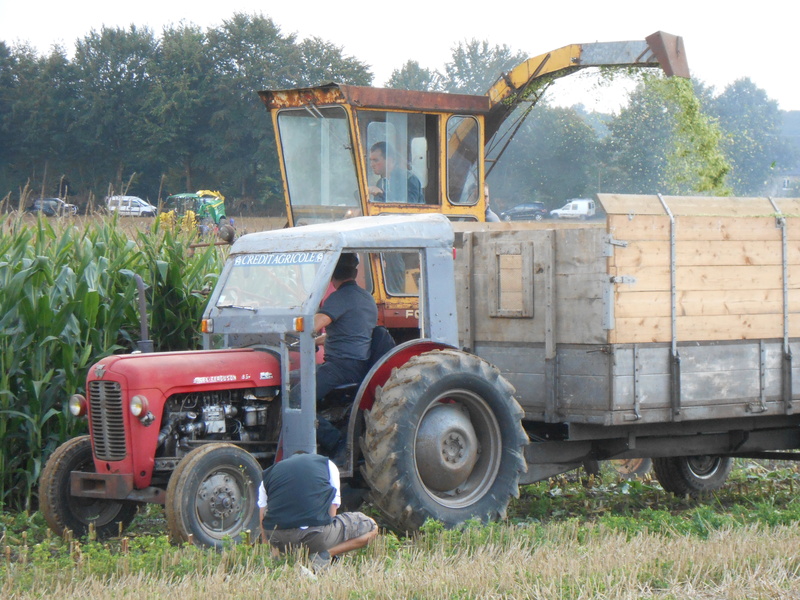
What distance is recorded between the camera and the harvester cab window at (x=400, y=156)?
402 inches

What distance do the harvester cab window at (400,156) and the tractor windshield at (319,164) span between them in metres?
0.19

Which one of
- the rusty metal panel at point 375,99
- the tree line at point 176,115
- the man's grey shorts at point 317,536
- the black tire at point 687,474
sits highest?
the tree line at point 176,115

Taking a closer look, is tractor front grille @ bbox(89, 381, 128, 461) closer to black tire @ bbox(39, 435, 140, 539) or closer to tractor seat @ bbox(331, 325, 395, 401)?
black tire @ bbox(39, 435, 140, 539)

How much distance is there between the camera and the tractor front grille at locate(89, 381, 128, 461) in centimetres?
650

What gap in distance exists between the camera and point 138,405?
6.34m

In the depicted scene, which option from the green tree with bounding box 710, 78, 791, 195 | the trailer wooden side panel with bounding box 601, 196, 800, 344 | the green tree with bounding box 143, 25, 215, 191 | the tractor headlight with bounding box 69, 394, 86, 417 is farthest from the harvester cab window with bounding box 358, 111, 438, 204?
the green tree with bounding box 710, 78, 791, 195

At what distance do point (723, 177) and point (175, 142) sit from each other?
4391 cm

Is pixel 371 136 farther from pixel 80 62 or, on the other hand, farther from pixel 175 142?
pixel 80 62

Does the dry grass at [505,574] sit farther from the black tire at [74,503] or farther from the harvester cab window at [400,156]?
the harvester cab window at [400,156]

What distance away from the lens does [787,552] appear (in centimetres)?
584

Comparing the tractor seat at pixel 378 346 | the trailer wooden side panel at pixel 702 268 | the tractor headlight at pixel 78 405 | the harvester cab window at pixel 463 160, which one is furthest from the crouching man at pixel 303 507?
the harvester cab window at pixel 463 160

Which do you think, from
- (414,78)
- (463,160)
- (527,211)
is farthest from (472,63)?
(463,160)

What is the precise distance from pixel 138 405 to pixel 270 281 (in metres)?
1.26

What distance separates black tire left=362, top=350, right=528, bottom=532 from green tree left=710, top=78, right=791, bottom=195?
55344 millimetres
